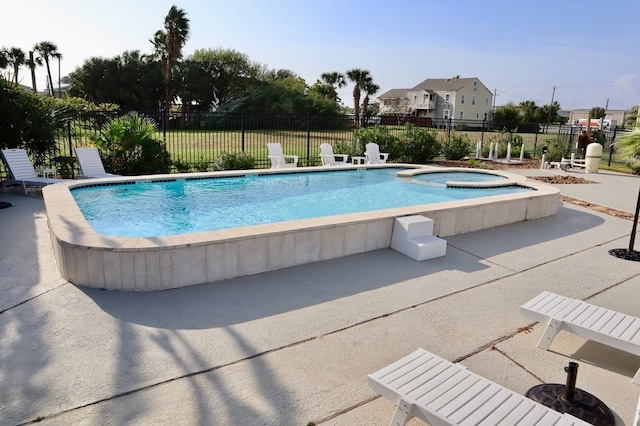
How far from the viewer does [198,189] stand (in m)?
8.95

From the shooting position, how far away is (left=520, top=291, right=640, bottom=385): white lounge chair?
10.3 ft

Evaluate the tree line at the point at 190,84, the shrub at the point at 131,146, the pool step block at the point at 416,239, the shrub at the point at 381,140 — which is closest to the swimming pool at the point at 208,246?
the pool step block at the point at 416,239

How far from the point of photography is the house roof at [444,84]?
60.8m

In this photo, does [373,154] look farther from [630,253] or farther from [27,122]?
[27,122]

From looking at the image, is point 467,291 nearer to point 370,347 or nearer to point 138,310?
point 370,347

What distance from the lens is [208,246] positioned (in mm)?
4406

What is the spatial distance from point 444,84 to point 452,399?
65562 mm

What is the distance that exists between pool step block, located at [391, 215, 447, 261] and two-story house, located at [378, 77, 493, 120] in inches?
2258

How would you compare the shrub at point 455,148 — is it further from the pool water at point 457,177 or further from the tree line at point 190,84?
the tree line at point 190,84

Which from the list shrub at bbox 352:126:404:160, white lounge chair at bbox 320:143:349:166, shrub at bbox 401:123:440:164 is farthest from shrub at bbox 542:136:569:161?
white lounge chair at bbox 320:143:349:166

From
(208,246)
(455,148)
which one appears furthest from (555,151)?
(208,246)

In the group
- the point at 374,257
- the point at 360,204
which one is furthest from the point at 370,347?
the point at 360,204

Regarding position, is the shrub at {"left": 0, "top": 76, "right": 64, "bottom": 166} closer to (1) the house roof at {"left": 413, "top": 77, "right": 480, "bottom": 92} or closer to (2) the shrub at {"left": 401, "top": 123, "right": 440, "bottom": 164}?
(2) the shrub at {"left": 401, "top": 123, "right": 440, "bottom": 164}

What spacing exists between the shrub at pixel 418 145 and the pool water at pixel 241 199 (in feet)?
12.4
